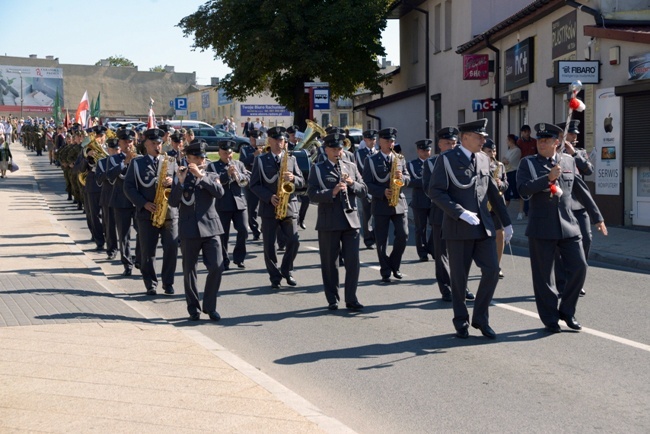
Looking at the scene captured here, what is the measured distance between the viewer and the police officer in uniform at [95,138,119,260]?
1499 cm

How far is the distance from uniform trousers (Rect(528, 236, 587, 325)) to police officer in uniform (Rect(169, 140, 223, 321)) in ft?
10.6

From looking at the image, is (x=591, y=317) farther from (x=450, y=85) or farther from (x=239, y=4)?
(x=239, y=4)

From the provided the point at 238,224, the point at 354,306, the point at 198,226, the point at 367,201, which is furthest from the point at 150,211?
the point at 367,201

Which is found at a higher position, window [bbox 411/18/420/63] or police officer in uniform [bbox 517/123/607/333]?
window [bbox 411/18/420/63]

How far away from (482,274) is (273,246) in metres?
4.20

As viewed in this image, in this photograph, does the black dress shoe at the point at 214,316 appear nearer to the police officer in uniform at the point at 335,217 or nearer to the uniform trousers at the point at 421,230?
the police officer in uniform at the point at 335,217

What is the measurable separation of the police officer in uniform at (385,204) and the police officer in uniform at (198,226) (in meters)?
3.05

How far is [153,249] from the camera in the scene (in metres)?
12.1

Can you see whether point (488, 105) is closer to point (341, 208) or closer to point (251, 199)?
point (251, 199)

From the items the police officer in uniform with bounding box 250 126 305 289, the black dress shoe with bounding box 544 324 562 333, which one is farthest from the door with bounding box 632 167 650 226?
the black dress shoe with bounding box 544 324 562 333

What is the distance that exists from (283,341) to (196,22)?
33.4m

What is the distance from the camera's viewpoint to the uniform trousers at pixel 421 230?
1408 cm

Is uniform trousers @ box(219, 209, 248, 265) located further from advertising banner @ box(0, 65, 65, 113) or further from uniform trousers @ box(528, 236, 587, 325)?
advertising banner @ box(0, 65, 65, 113)

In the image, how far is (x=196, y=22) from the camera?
40.9 m
